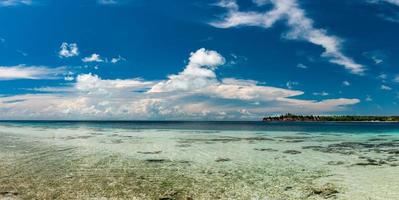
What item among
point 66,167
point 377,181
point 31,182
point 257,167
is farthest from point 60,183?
point 377,181

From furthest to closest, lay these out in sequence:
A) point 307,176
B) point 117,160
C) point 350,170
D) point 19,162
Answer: point 117,160
point 19,162
point 350,170
point 307,176

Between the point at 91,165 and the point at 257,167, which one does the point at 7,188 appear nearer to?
the point at 91,165

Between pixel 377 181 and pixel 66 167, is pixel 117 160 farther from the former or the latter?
pixel 377 181

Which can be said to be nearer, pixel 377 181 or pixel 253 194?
pixel 253 194

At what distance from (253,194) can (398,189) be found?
6385 mm

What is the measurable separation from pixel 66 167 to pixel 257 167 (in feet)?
35.7

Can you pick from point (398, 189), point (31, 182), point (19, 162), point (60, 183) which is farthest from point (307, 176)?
point (19, 162)

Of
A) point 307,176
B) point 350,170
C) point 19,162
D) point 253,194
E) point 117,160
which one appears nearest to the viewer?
point 253,194

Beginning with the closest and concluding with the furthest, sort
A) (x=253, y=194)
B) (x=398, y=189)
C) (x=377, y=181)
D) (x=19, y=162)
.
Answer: (x=253, y=194)
(x=398, y=189)
(x=377, y=181)
(x=19, y=162)

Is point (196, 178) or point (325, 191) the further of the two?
point (196, 178)

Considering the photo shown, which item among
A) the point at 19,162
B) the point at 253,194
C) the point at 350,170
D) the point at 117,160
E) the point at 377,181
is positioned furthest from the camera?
the point at 117,160

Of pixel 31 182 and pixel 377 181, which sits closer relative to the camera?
pixel 31 182

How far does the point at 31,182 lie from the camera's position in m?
14.7

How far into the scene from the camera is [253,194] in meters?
13.2
